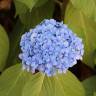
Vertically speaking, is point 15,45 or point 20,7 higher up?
point 20,7

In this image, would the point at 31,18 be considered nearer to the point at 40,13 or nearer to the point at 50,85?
the point at 40,13

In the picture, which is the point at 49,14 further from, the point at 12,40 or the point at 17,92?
the point at 17,92

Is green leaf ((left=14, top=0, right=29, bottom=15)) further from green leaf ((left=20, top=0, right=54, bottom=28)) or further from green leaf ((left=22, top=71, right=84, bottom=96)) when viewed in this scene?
green leaf ((left=22, top=71, right=84, bottom=96))

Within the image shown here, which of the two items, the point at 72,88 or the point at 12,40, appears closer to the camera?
the point at 72,88

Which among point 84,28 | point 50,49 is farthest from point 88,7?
point 50,49

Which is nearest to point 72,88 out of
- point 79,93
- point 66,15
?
point 79,93

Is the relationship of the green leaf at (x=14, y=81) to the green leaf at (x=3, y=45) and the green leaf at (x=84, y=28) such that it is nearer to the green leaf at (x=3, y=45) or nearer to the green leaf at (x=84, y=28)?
the green leaf at (x=3, y=45)
